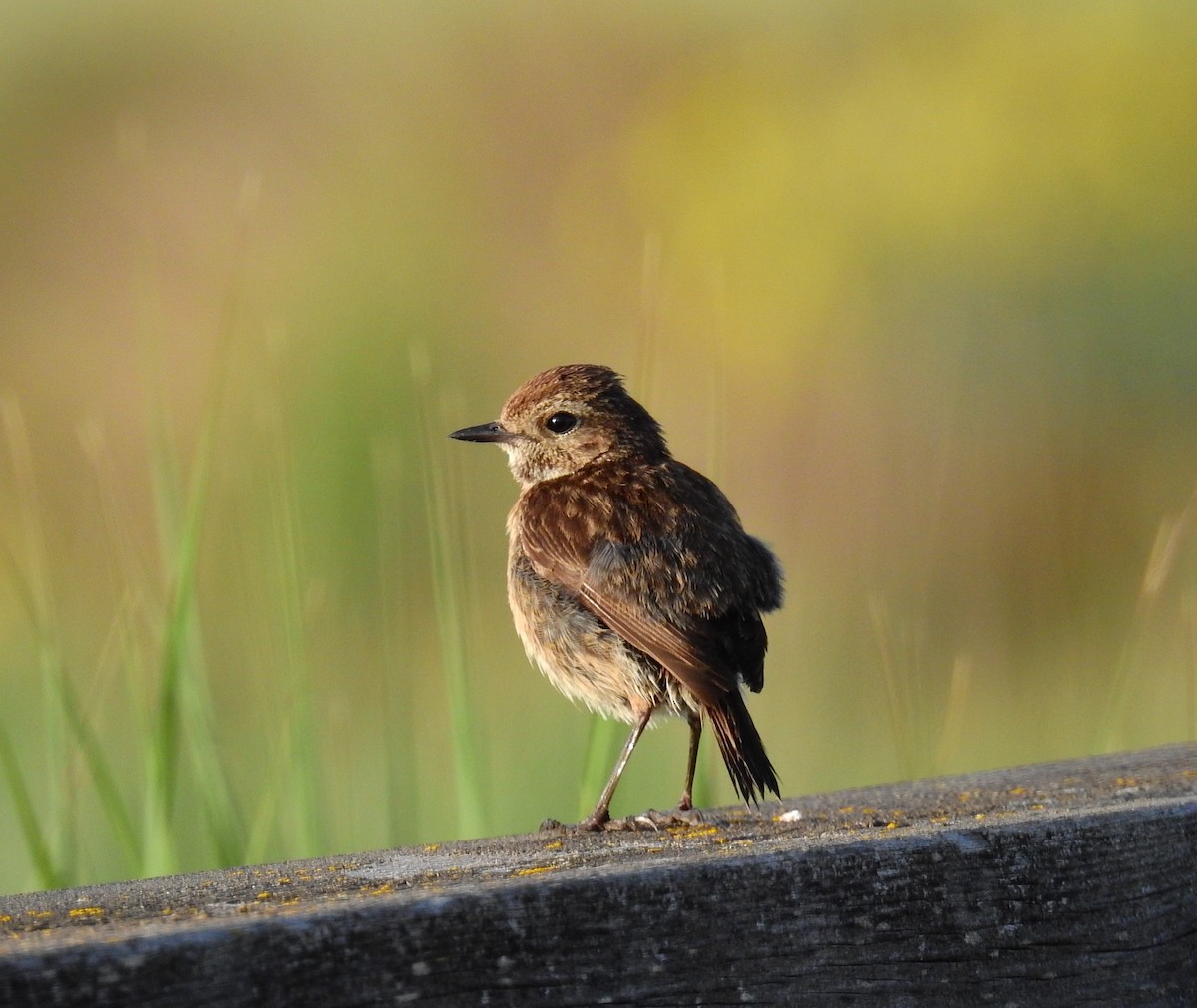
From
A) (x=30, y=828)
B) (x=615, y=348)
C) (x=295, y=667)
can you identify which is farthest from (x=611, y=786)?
(x=615, y=348)

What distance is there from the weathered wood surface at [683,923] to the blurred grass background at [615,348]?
1659 mm

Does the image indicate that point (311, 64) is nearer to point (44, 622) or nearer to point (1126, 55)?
point (1126, 55)

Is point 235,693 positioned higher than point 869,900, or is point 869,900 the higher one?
point 869,900

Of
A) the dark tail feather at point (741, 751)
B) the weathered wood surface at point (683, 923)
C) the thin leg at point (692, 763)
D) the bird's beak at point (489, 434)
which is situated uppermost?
the bird's beak at point (489, 434)

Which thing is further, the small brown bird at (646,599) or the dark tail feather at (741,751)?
the small brown bird at (646,599)

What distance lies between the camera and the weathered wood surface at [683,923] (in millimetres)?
1763

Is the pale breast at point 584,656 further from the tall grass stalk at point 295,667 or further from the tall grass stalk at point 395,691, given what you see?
the tall grass stalk at point 295,667

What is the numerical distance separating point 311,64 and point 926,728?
8.12m

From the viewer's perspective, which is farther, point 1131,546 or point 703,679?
point 1131,546

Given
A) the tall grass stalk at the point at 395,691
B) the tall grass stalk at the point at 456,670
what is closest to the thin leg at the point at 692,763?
the tall grass stalk at the point at 456,670

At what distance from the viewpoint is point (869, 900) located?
2174 mm

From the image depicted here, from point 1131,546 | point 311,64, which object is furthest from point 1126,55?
point 311,64

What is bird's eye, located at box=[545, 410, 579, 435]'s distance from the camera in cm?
519

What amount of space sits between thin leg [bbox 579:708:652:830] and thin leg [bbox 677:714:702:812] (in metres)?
0.13
